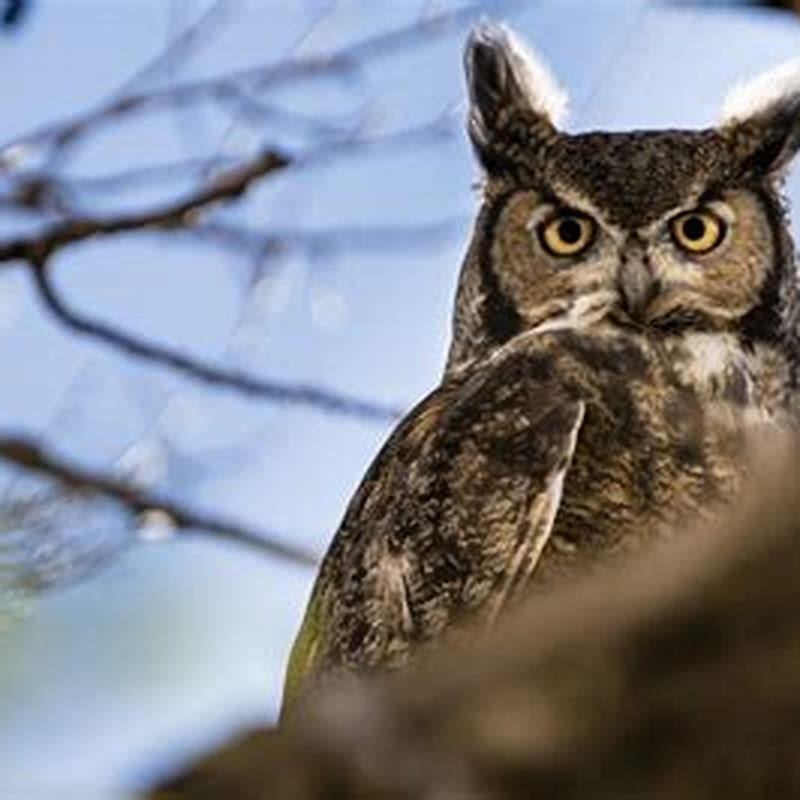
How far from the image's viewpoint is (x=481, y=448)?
8.13ft

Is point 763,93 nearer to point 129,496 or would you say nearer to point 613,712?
point 129,496

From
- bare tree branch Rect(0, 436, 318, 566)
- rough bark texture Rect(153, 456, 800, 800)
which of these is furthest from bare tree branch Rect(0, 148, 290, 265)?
rough bark texture Rect(153, 456, 800, 800)

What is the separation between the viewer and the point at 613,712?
0.37m

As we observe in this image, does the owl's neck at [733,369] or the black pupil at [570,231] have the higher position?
the black pupil at [570,231]

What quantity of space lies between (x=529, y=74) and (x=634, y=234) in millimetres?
495

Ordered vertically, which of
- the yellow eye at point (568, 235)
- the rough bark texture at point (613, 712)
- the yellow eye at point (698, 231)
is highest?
the rough bark texture at point (613, 712)

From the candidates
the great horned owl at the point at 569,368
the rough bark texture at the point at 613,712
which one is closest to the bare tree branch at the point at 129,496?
the great horned owl at the point at 569,368

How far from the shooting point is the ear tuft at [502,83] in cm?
314

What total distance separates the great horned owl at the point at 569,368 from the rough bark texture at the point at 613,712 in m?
1.94

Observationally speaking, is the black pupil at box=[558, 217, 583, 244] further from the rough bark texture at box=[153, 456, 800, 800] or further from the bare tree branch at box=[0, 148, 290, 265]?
the rough bark texture at box=[153, 456, 800, 800]

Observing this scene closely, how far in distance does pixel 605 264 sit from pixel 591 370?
221 mm

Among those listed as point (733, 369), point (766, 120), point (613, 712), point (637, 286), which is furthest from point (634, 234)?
point (613, 712)

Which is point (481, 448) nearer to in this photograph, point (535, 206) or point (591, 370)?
point (591, 370)

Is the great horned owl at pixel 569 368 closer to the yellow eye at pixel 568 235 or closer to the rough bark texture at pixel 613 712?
the yellow eye at pixel 568 235
